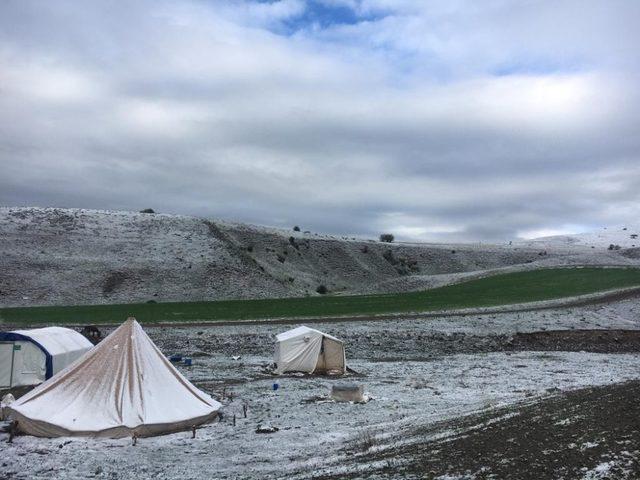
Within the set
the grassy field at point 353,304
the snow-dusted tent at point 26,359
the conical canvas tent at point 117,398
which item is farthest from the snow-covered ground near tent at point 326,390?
the grassy field at point 353,304

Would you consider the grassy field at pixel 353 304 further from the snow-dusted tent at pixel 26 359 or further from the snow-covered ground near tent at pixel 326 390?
the snow-dusted tent at pixel 26 359

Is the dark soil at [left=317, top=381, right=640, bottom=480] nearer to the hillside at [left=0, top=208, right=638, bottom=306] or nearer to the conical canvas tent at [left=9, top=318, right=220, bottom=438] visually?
the conical canvas tent at [left=9, top=318, right=220, bottom=438]

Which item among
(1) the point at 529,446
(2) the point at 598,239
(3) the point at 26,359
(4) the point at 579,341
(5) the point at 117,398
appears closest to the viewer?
(1) the point at 529,446

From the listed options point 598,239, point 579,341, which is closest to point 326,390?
point 579,341

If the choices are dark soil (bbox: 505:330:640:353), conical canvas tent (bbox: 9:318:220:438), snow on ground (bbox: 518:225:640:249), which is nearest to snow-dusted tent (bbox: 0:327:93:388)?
conical canvas tent (bbox: 9:318:220:438)

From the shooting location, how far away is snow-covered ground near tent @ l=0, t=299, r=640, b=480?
13836 millimetres

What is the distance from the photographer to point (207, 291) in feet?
226

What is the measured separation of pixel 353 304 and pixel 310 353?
2814 centimetres

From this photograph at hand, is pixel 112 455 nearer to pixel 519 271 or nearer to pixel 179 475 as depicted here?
pixel 179 475

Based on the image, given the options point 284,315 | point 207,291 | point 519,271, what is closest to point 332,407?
point 284,315

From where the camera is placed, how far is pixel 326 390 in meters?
24.0

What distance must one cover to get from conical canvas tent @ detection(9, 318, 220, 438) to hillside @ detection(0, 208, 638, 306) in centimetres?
4689

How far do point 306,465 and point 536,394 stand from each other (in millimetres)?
11768

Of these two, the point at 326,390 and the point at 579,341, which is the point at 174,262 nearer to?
the point at 579,341
